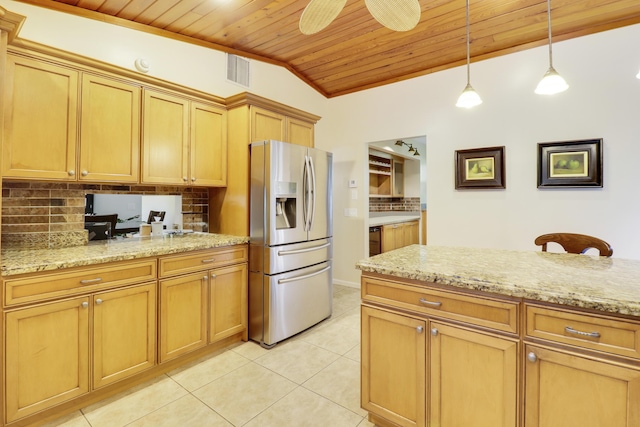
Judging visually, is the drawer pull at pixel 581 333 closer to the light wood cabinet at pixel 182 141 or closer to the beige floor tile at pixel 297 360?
the beige floor tile at pixel 297 360

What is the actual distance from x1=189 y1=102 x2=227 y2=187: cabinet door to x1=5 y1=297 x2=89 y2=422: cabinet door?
1342 millimetres

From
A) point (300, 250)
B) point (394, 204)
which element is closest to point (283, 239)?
point (300, 250)

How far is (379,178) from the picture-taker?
6.04 metres

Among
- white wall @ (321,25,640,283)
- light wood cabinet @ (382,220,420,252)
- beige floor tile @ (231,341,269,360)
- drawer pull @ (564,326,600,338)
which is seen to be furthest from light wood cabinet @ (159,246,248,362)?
light wood cabinet @ (382,220,420,252)

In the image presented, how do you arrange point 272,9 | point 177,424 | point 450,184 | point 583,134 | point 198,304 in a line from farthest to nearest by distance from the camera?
point 450,184, point 583,134, point 272,9, point 198,304, point 177,424

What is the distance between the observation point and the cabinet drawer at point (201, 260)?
2215mm

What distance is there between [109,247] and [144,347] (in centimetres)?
75

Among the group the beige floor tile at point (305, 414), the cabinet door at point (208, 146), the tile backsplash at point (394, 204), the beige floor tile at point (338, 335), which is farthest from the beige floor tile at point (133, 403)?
the tile backsplash at point (394, 204)

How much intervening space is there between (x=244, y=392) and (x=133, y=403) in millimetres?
686

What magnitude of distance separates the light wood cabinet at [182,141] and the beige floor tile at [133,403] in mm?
1512

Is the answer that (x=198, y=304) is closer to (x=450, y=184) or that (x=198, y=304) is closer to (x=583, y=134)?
(x=450, y=184)

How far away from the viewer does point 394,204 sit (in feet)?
21.6

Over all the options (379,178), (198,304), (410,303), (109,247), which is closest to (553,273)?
(410,303)

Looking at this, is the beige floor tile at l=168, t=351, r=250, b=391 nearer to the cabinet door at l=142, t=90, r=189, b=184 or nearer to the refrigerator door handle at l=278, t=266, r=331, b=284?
the refrigerator door handle at l=278, t=266, r=331, b=284
